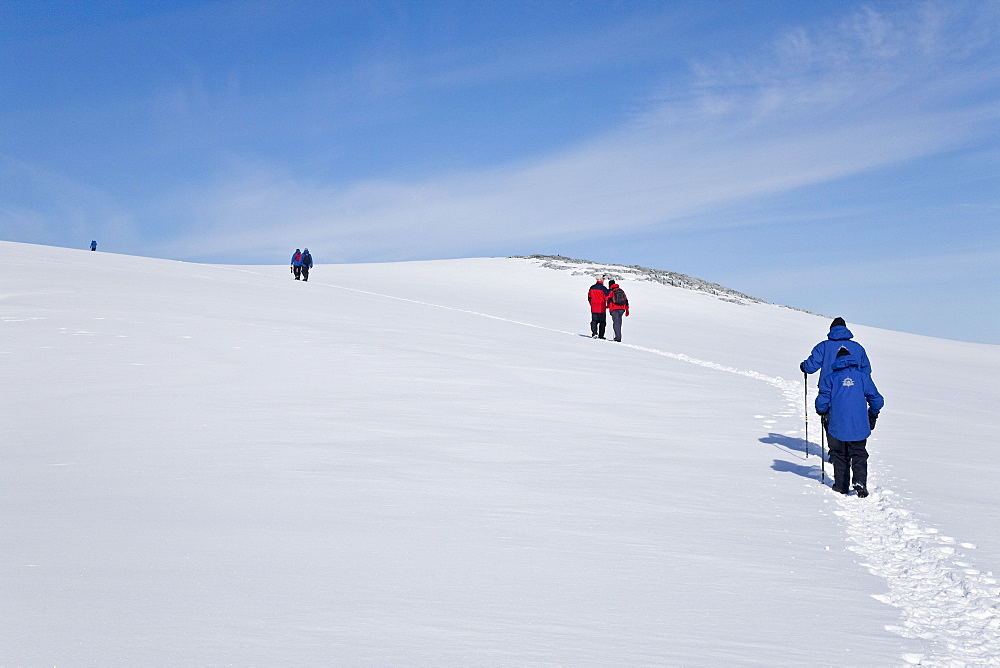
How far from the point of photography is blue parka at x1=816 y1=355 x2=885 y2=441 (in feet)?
22.9

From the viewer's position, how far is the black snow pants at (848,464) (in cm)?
680

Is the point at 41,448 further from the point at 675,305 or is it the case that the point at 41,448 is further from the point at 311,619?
the point at 675,305

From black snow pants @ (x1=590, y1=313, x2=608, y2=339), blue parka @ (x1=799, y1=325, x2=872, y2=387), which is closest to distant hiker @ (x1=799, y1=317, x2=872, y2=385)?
blue parka @ (x1=799, y1=325, x2=872, y2=387)

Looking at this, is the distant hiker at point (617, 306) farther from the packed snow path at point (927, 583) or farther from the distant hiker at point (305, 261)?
the distant hiker at point (305, 261)

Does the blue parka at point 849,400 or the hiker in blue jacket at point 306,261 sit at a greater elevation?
the hiker in blue jacket at point 306,261

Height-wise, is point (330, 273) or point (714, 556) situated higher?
point (330, 273)

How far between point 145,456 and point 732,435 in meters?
6.45

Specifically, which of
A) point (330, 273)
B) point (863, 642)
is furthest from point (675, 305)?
point (863, 642)

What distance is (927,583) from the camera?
14.9ft

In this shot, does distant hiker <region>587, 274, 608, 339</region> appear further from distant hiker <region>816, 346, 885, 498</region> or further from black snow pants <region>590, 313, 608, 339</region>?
distant hiker <region>816, 346, 885, 498</region>

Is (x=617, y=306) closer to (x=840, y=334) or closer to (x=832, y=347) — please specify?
(x=832, y=347)

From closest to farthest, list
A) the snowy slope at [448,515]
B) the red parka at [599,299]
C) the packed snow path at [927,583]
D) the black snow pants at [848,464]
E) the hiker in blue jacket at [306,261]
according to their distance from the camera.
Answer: the snowy slope at [448,515] < the packed snow path at [927,583] < the black snow pants at [848,464] < the red parka at [599,299] < the hiker in blue jacket at [306,261]

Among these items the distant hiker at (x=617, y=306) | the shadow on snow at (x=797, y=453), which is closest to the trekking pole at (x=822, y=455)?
the shadow on snow at (x=797, y=453)

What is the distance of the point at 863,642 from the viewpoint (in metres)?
3.60
